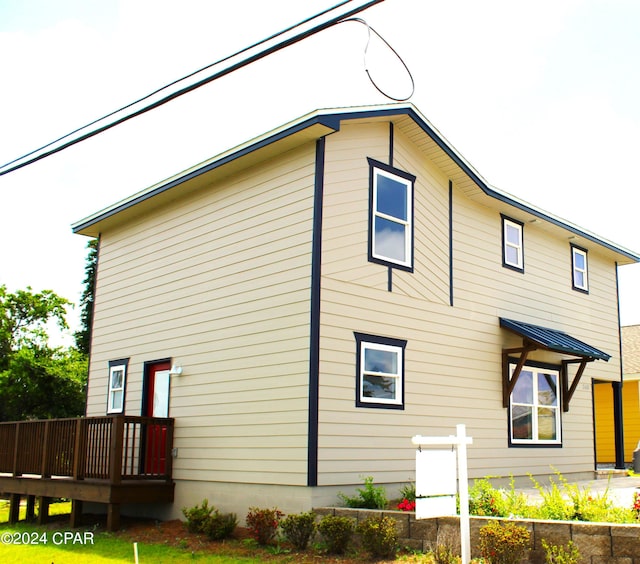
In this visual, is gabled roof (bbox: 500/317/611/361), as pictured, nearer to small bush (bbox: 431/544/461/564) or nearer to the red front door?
small bush (bbox: 431/544/461/564)

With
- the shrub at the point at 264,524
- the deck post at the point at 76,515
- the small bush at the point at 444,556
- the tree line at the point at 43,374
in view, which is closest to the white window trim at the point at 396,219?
the shrub at the point at 264,524

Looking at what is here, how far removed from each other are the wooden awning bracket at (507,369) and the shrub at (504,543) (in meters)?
6.60

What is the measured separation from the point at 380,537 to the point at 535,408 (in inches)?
303

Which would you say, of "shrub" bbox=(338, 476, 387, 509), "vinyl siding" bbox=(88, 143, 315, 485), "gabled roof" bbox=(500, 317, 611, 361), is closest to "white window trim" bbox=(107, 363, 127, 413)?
"vinyl siding" bbox=(88, 143, 315, 485)

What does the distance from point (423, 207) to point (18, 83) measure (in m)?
7.37

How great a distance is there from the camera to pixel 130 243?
1681 cm

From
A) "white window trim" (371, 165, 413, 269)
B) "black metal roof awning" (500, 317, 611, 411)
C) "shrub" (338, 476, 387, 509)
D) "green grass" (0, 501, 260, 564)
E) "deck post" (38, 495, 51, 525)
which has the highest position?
"white window trim" (371, 165, 413, 269)

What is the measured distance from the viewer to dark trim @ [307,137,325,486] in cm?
1126

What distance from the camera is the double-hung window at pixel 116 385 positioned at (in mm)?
16203

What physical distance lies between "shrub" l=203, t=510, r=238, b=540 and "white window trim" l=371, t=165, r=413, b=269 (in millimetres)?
4818

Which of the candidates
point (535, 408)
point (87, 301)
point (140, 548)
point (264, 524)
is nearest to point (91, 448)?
point (140, 548)

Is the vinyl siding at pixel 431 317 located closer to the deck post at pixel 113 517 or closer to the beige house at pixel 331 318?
the beige house at pixel 331 318

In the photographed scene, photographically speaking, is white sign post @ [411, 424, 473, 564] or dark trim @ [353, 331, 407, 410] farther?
dark trim @ [353, 331, 407, 410]

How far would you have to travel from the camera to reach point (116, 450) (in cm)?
1253
